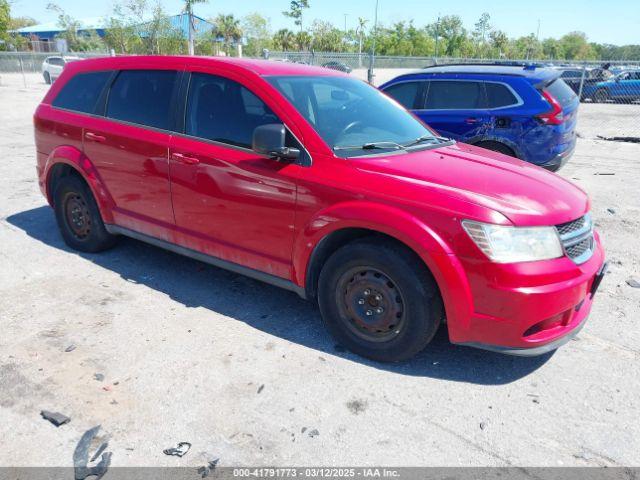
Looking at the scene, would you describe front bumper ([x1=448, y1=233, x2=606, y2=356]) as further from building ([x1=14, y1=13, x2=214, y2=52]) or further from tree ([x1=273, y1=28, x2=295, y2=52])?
tree ([x1=273, y1=28, x2=295, y2=52])

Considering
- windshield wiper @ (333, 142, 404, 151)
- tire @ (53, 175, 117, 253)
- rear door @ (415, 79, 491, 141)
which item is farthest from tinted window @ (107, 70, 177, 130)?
rear door @ (415, 79, 491, 141)

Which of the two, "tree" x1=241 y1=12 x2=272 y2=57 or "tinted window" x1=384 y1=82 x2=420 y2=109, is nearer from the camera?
"tinted window" x1=384 y1=82 x2=420 y2=109

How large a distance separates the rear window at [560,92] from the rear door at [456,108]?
931 mm

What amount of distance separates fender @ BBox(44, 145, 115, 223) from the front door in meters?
0.96

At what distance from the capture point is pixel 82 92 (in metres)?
5.07

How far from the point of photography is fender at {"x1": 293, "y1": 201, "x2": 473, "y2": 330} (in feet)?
9.78

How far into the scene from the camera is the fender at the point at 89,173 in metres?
4.78

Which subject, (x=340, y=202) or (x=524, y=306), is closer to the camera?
(x=524, y=306)

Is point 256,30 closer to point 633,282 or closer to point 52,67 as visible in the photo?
point 52,67

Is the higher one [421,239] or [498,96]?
[498,96]

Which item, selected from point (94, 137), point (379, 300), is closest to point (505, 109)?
point (379, 300)

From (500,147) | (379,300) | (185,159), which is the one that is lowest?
(379,300)

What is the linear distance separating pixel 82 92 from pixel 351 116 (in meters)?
2.79

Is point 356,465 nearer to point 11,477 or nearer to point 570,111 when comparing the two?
point 11,477
